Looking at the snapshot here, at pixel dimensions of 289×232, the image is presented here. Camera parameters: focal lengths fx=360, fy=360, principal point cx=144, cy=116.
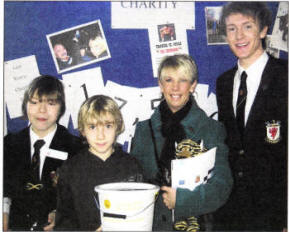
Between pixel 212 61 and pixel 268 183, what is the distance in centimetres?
67

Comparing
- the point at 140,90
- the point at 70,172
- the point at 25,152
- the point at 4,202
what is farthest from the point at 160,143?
the point at 4,202

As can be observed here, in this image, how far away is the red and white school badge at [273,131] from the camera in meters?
1.80

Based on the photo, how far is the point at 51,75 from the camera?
1.83m

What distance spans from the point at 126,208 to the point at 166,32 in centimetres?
89

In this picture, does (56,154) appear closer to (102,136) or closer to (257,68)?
(102,136)

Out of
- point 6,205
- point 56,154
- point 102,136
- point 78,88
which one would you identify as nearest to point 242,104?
point 102,136

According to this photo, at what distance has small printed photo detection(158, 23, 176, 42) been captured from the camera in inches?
71.6

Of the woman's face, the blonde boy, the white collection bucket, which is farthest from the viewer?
the woman's face

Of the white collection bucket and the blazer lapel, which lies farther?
the blazer lapel

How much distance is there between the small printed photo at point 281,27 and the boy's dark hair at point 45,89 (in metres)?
1.12

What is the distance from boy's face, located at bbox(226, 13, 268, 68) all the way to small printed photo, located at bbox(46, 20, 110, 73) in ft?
2.08

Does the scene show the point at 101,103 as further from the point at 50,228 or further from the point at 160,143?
the point at 50,228

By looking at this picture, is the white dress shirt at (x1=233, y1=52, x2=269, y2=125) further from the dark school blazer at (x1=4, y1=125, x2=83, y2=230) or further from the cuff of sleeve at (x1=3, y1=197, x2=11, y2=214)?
the cuff of sleeve at (x1=3, y1=197, x2=11, y2=214)

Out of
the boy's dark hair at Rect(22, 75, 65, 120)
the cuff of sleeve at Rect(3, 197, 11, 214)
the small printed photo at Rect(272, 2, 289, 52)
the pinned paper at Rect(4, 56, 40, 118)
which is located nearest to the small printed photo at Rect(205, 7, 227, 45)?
the small printed photo at Rect(272, 2, 289, 52)
